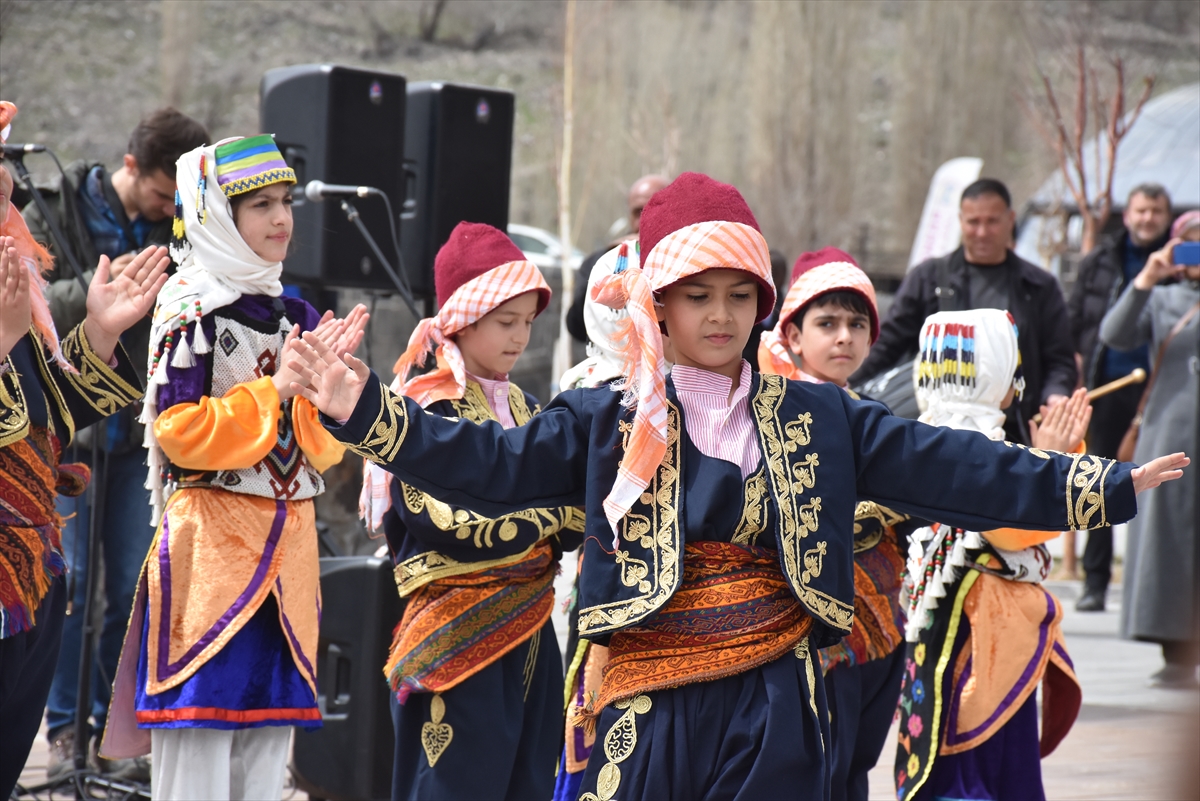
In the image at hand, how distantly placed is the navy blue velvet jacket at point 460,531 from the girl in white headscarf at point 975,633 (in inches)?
39.8

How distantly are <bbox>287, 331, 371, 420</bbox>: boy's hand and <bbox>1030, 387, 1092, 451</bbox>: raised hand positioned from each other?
146 cm

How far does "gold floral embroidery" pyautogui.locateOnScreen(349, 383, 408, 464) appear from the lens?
2.30 m

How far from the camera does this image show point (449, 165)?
217 inches

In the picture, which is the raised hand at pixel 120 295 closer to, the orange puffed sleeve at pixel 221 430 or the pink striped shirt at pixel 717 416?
the orange puffed sleeve at pixel 221 430

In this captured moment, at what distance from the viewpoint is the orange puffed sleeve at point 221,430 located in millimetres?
3061

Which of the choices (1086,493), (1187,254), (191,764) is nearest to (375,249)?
(191,764)

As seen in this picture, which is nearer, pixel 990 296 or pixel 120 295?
pixel 120 295

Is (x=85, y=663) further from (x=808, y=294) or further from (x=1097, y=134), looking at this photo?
(x=1097, y=134)

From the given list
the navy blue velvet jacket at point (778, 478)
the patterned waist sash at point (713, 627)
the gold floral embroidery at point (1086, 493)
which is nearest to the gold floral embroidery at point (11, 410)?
the navy blue velvet jacket at point (778, 478)

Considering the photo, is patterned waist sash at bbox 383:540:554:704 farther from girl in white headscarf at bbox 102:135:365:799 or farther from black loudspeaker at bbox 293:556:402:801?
black loudspeaker at bbox 293:556:402:801

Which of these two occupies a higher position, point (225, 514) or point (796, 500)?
point (796, 500)

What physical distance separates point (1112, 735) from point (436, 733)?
3007mm

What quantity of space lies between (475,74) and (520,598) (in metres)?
41.6

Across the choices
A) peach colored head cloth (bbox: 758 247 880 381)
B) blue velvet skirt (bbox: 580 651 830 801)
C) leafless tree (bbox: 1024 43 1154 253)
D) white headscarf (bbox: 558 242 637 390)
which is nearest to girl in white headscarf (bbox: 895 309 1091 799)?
peach colored head cloth (bbox: 758 247 880 381)
